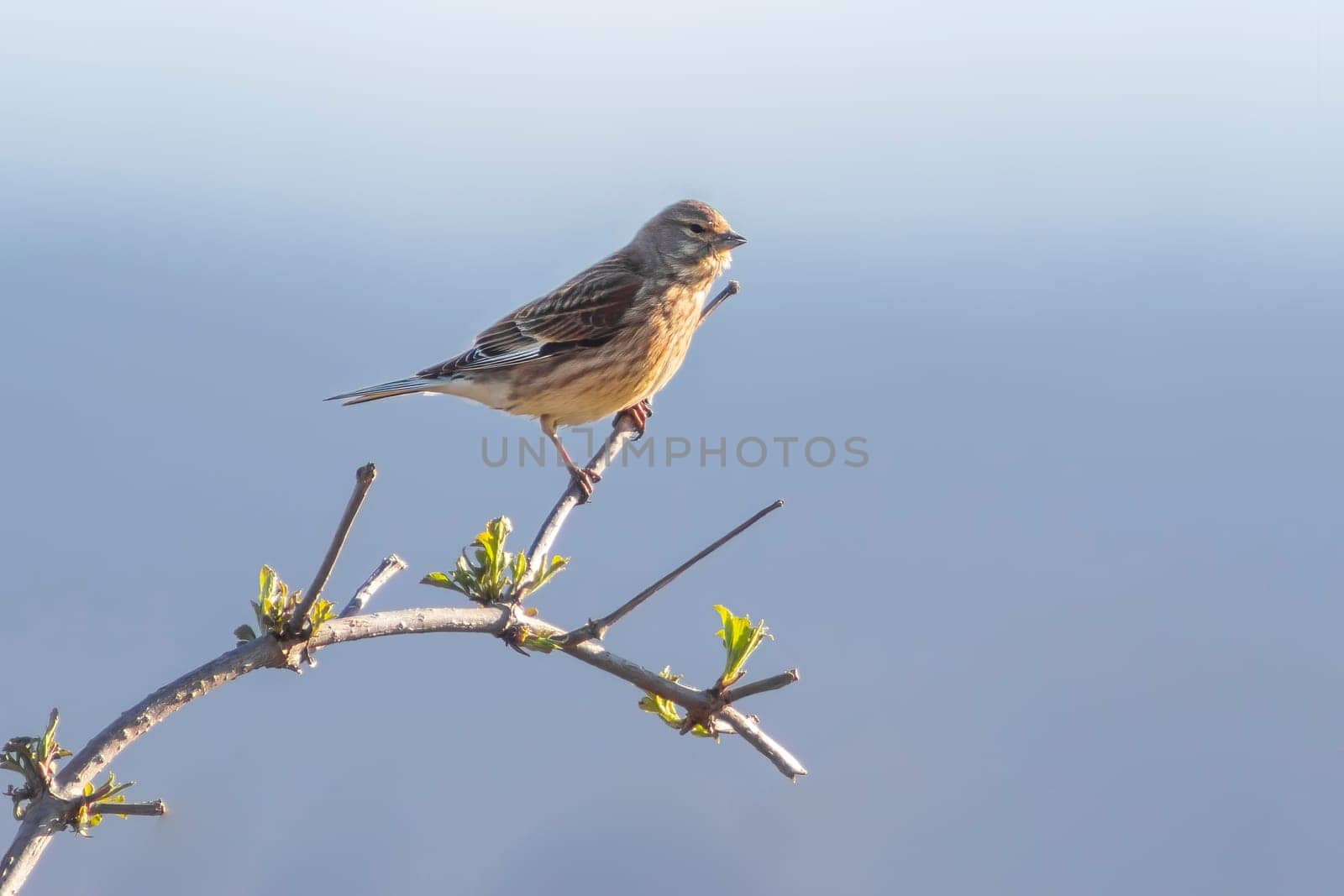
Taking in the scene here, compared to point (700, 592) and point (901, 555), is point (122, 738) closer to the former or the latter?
point (700, 592)

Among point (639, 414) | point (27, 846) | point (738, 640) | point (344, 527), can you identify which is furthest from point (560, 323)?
point (27, 846)

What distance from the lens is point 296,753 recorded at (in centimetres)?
14150

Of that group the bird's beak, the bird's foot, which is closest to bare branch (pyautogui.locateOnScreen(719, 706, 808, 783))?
the bird's foot

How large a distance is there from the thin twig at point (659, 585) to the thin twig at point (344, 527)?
0.67 meters

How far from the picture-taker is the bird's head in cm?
882

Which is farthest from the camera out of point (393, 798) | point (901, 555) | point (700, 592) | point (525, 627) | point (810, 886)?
point (901, 555)

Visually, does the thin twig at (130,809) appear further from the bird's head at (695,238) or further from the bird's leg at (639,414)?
the bird's head at (695,238)

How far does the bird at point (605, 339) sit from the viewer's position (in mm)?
8453

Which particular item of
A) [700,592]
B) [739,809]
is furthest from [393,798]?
[700,592]

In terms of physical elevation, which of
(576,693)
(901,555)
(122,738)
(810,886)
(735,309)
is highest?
(901,555)

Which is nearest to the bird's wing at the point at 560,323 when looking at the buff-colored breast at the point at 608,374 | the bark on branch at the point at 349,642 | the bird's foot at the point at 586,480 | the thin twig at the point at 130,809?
the buff-colored breast at the point at 608,374

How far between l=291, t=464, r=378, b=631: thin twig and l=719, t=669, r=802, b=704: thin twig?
0.99m

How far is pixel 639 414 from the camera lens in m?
8.49

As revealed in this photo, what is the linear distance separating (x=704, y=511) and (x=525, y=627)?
441 feet
